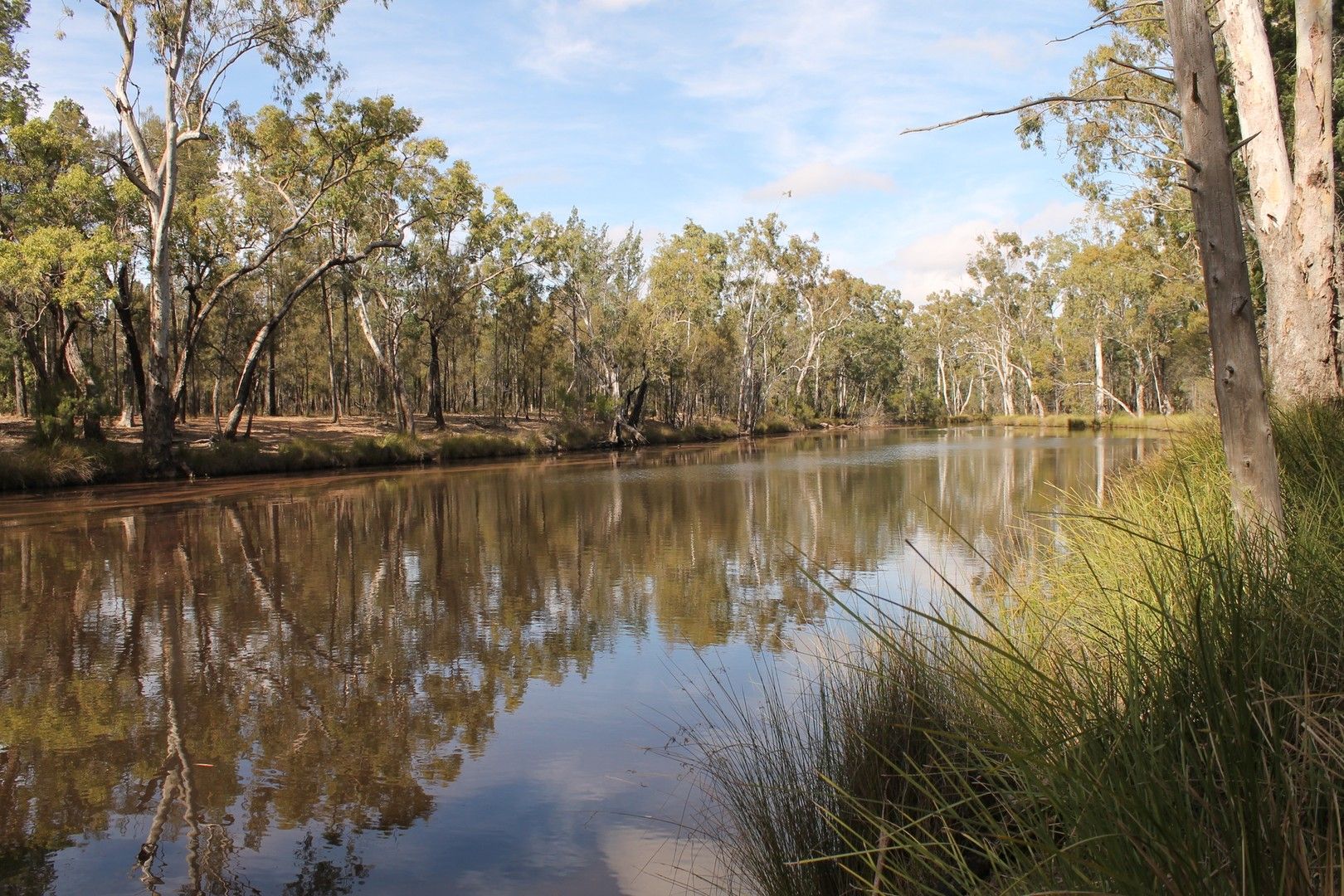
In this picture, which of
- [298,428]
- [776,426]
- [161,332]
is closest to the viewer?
[161,332]

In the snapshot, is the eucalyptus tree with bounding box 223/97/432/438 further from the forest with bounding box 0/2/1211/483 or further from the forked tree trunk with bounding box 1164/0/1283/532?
the forked tree trunk with bounding box 1164/0/1283/532

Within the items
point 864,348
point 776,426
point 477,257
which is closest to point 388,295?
point 477,257

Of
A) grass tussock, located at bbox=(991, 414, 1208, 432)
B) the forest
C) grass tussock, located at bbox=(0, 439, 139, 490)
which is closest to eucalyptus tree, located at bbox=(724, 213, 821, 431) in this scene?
the forest

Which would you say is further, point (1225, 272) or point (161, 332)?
point (161, 332)

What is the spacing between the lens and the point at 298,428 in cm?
3484

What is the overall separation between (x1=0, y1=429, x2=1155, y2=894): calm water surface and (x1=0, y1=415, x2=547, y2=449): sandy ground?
42.7 feet

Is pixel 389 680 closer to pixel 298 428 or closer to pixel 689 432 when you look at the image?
pixel 298 428

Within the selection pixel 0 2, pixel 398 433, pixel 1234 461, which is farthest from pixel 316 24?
pixel 1234 461

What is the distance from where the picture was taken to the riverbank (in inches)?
813

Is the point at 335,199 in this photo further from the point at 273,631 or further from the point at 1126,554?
the point at 1126,554

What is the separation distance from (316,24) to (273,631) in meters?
21.8

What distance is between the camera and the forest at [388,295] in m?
22.7

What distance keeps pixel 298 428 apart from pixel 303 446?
859 centimetres

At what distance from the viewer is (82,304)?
21.8m
